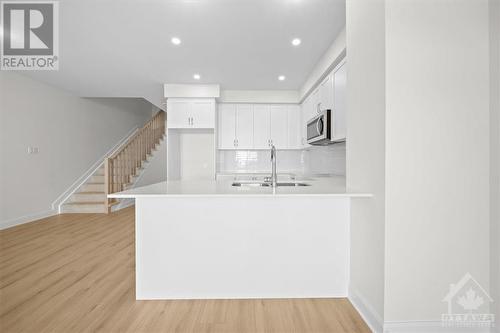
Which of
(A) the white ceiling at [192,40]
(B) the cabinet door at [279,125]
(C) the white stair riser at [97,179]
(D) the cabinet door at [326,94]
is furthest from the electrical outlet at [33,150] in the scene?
(D) the cabinet door at [326,94]

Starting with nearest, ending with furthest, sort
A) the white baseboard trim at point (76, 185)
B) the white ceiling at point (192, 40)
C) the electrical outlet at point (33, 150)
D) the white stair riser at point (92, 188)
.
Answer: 1. the white ceiling at point (192, 40)
2. the electrical outlet at point (33, 150)
3. the white baseboard trim at point (76, 185)
4. the white stair riser at point (92, 188)

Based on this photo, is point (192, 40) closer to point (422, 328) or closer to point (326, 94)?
point (326, 94)

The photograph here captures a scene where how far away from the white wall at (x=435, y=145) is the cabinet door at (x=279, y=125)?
3.47m

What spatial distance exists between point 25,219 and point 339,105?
203 inches

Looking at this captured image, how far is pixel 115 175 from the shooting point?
550cm

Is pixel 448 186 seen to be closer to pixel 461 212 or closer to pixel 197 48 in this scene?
pixel 461 212

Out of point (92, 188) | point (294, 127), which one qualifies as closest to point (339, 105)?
point (294, 127)

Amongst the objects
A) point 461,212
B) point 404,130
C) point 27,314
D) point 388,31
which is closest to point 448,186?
point 461,212

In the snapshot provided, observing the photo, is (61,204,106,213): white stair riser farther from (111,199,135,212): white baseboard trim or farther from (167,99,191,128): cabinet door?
(167,99,191,128): cabinet door

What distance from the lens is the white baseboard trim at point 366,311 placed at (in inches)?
57.6

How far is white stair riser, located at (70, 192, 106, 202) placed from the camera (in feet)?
17.4

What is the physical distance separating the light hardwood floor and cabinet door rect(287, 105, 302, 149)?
3335 mm

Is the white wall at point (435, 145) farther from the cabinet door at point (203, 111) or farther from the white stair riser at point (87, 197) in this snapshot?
the white stair riser at point (87, 197)

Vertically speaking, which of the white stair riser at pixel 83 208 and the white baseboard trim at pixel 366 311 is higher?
the white stair riser at pixel 83 208
